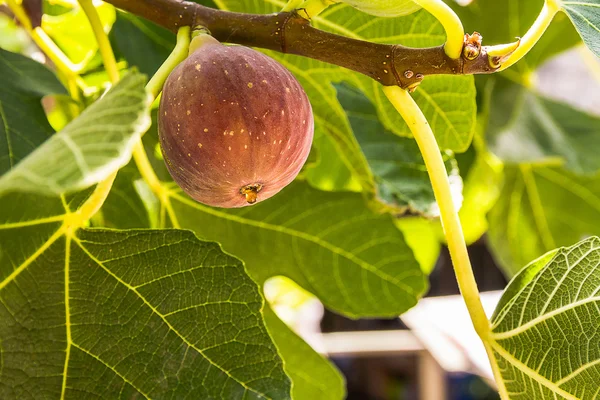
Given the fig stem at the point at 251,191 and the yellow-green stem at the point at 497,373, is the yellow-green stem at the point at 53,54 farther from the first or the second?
the yellow-green stem at the point at 497,373

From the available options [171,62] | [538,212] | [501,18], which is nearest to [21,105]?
[171,62]

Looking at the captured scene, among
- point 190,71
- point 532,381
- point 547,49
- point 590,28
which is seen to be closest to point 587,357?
point 532,381

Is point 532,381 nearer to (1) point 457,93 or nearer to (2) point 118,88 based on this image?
(1) point 457,93

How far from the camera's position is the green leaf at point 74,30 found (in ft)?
3.03

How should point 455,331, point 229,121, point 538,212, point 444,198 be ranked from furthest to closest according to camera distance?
1. point 455,331
2. point 538,212
3. point 444,198
4. point 229,121

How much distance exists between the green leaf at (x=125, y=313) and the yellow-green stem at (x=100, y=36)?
18 centimetres

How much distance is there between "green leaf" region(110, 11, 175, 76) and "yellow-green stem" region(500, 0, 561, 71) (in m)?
0.47

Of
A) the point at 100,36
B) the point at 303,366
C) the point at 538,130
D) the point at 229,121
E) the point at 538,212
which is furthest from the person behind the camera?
the point at 538,212

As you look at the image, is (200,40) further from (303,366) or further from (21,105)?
(303,366)

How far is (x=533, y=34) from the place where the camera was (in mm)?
521

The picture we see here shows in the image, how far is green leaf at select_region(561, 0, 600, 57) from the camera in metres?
0.53

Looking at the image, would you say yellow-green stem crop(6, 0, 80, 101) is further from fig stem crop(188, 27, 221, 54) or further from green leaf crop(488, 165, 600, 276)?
green leaf crop(488, 165, 600, 276)

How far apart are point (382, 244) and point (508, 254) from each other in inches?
19.3

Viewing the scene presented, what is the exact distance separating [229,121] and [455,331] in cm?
133
